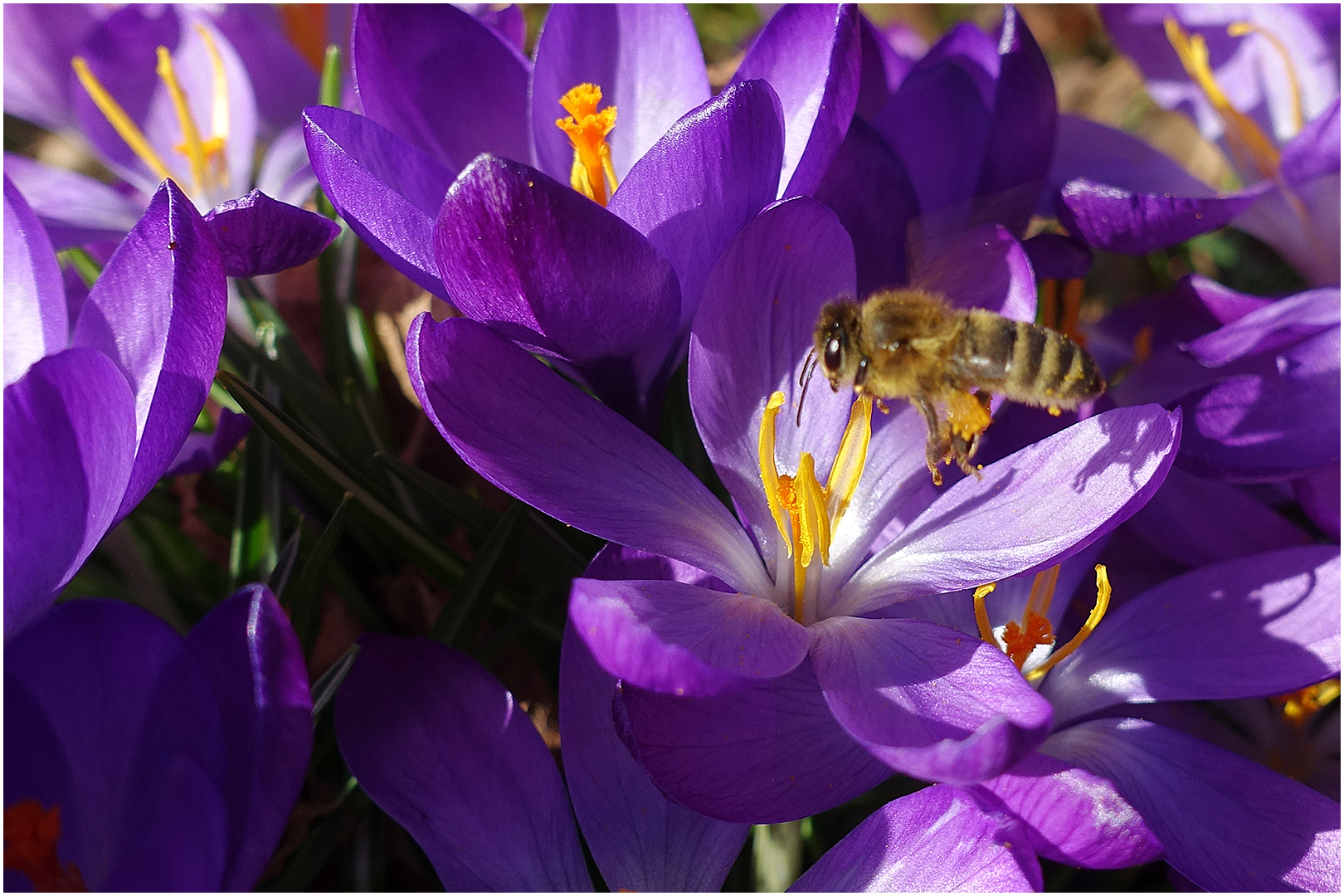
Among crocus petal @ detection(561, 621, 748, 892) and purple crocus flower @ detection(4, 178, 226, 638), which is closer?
purple crocus flower @ detection(4, 178, 226, 638)

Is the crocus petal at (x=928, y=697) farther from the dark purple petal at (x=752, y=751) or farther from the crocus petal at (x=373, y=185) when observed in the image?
the crocus petal at (x=373, y=185)

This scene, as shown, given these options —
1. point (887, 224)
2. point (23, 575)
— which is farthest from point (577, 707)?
point (887, 224)

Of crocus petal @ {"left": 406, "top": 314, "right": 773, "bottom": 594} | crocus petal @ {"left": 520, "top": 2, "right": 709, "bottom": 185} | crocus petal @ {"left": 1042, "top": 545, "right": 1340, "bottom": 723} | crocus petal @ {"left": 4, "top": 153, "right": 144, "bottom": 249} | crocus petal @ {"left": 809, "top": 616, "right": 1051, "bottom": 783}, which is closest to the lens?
crocus petal @ {"left": 809, "top": 616, "right": 1051, "bottom": 783}

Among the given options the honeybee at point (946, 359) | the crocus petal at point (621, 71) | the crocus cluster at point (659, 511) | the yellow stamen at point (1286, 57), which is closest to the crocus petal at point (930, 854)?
the crocus cluster at point (659, 511)

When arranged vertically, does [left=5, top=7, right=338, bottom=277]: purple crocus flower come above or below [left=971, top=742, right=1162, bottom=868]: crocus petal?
above

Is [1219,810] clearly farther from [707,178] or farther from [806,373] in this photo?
[707,178]

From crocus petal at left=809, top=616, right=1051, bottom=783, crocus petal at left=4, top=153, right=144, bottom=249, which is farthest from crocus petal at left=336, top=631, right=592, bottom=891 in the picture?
crocus petal at left=4, top=153, right=144, bottom=249

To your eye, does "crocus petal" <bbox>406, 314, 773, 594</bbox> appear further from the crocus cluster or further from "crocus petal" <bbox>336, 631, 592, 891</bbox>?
"crocus petal" <bbox>336, 631, 592, 891</bbox>

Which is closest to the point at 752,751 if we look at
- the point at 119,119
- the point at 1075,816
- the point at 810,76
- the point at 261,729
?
the point at 1075,816
